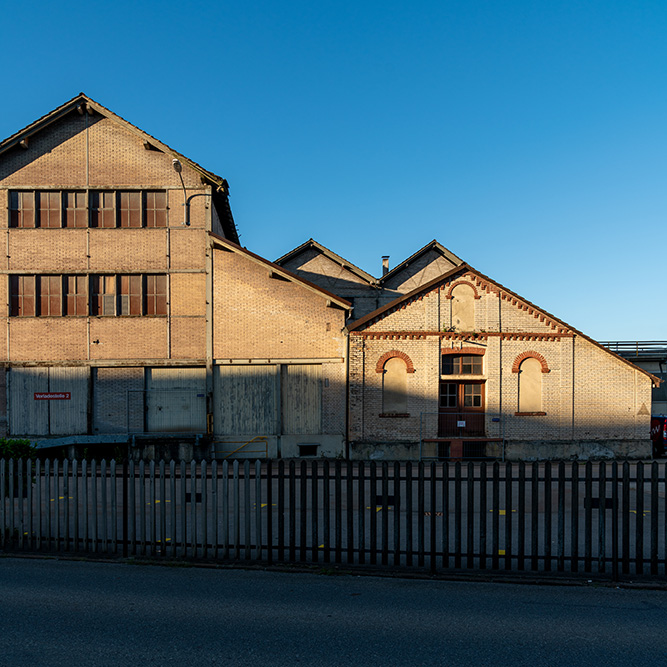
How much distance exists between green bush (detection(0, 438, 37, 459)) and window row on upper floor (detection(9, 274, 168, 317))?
1180 centimetres

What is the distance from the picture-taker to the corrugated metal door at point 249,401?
22.0 metres

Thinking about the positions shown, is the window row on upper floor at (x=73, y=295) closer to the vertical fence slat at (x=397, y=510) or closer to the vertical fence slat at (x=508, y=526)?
the vertical fence slat at (x=397, y=510)

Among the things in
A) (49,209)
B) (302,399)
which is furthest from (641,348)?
(49,209)

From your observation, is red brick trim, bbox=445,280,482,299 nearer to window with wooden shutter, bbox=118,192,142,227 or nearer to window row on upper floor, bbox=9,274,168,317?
window row on upper floor, bbox=9,274,168,317

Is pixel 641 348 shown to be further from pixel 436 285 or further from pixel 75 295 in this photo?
pixel 75 295

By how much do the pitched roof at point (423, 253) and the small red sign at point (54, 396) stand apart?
19.8m

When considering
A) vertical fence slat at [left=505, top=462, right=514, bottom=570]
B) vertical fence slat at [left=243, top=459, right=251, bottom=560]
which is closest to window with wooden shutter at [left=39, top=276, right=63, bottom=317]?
vertical fence slat at [left=243, top=459, right=251, bottom=560]

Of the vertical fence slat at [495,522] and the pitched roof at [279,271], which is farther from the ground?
the pitched roof at [279,271]

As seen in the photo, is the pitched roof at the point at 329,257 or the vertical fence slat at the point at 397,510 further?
the pitched roof at the point at 329,257

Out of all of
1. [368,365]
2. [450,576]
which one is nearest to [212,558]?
[450,576]

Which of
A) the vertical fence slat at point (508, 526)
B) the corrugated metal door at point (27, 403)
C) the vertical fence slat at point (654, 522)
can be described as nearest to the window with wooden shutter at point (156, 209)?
the corrugated metal door at point (27, 403)

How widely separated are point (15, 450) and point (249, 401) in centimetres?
1192

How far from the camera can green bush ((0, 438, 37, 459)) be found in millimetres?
10148

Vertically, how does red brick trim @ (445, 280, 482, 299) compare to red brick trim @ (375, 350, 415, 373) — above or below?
above
